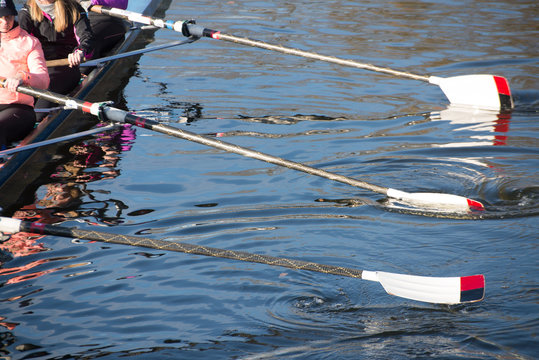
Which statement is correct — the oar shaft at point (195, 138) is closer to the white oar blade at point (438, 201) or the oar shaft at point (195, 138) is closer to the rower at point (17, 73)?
the white oar blade at point (438, 201)

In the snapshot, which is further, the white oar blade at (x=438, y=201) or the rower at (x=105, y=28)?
the rower at (x=105, y=28)

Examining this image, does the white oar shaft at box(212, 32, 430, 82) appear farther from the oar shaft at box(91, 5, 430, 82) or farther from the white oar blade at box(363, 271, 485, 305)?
the white oar blade at box(363, 271, 485, 305)

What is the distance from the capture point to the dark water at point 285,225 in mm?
3506

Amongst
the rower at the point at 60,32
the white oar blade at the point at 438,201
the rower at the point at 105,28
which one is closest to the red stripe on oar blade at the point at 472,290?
the white oar blade at the point at 438,201

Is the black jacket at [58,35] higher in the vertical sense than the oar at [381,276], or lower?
higher

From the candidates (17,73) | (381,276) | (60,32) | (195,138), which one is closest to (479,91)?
(195,138)

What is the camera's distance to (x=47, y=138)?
5938 mm

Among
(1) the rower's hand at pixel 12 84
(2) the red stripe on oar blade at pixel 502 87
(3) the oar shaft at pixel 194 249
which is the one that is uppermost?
(1) the rower's hand at pixel 12 84

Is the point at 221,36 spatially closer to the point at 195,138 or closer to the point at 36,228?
the point at 195,138

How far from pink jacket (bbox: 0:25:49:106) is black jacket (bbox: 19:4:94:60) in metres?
1.24

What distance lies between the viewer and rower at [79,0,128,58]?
862cm

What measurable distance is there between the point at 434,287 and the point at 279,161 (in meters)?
1.79

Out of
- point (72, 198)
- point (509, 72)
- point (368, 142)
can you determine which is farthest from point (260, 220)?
point (509, 72)

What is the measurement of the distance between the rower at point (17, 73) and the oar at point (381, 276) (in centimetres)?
167
